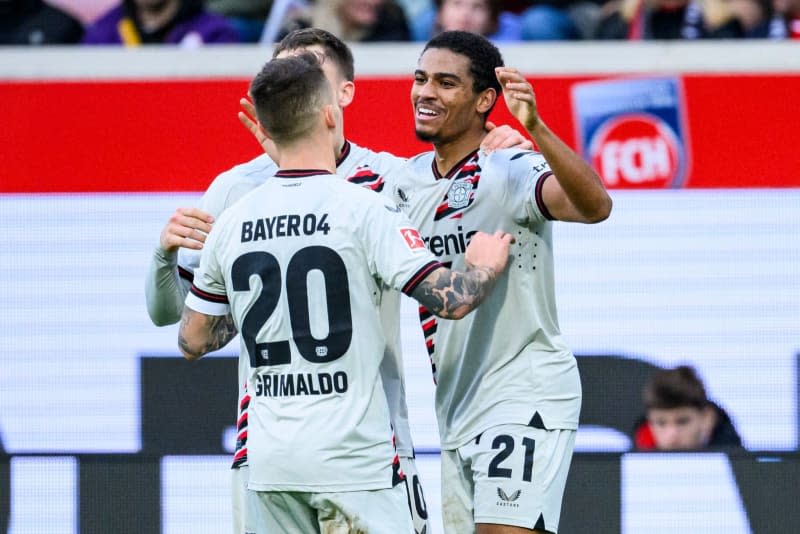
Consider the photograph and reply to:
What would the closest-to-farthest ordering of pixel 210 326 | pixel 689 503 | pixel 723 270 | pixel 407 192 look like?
1. pixel 210 326
2. pixel 407 192
3. pixel 689 503
4. pixel 723 270

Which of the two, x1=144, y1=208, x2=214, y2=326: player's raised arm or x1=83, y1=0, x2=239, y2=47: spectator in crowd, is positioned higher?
x1=83, y1=0, x2=239, y2=47: spectator in crowd

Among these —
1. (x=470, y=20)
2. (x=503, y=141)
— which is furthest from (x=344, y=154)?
(x=470, y=20)

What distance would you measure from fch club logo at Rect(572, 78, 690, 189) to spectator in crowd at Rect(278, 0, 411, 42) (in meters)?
1.40

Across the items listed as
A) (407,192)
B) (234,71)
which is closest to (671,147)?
(234,71)

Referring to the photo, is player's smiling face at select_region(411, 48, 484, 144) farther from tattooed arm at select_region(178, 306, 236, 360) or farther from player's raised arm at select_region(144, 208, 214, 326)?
tattooed arm at select_region(178, 306, 236, 360)

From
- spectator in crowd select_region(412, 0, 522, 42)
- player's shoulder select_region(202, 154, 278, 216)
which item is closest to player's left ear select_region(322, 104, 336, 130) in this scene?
player's shoulder select_region(202, 154, 278, 216)

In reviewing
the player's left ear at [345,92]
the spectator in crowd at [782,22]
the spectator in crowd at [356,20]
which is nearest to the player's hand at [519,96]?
the player's left ear at [345,92]

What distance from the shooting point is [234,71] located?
→ 6.80 metres

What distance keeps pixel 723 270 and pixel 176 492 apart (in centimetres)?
307

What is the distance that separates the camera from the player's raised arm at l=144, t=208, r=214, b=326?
3.54 meters

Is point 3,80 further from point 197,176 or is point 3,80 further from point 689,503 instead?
point 689,503

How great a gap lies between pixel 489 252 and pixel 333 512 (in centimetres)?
80

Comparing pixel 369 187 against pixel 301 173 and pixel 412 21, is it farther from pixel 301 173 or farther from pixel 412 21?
pixel 412 21

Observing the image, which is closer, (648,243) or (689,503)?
(689,503)
